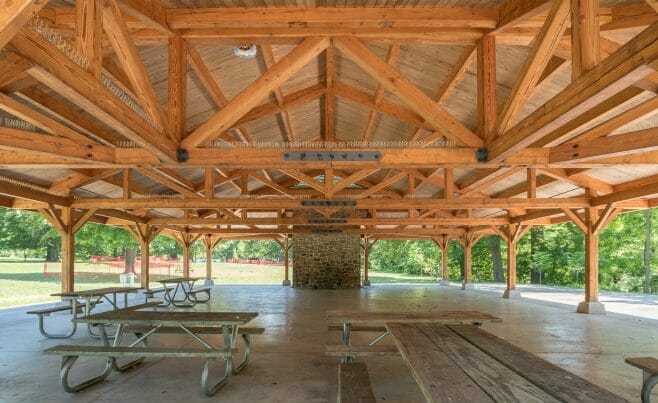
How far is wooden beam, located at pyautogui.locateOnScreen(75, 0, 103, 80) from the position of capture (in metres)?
2.88

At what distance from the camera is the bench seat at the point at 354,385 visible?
10.0ft

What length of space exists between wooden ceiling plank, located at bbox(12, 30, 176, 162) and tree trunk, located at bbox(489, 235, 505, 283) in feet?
94.5

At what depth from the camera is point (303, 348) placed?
20.1ft

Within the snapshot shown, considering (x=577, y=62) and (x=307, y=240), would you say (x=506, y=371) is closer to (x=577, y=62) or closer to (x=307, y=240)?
(x=577, y=62)

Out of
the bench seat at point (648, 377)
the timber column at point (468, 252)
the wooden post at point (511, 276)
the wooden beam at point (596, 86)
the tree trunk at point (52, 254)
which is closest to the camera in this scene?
the wooden beam at point (596, 86)

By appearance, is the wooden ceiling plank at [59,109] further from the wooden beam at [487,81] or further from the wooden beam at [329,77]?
Result: the wooden beam at [487,81]

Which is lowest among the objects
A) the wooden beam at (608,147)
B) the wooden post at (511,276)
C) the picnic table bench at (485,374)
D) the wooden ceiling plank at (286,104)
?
the wooden post at (511,276)

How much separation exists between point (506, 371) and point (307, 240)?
1624 cm

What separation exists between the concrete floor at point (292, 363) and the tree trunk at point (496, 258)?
2059cm

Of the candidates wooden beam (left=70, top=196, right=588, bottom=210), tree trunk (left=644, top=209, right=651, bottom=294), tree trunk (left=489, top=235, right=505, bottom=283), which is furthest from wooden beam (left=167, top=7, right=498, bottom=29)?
tree trunk (left=489, top=235, right=505, bottom=283)

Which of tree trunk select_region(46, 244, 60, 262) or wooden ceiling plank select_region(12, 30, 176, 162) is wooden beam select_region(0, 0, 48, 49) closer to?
wooden ceiling plank select_region(12, 30, 176, 162)

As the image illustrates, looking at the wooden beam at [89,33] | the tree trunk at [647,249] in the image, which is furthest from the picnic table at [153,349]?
the tree trunk at [647,249]

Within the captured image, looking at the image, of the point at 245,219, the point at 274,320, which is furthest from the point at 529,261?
the point at 274,320

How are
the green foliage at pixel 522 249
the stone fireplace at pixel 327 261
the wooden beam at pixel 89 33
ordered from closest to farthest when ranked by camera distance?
the wooden beam at pixel 89 33, the stone fireplace at pixel 327 261, the green foliage at pixel 522 249
